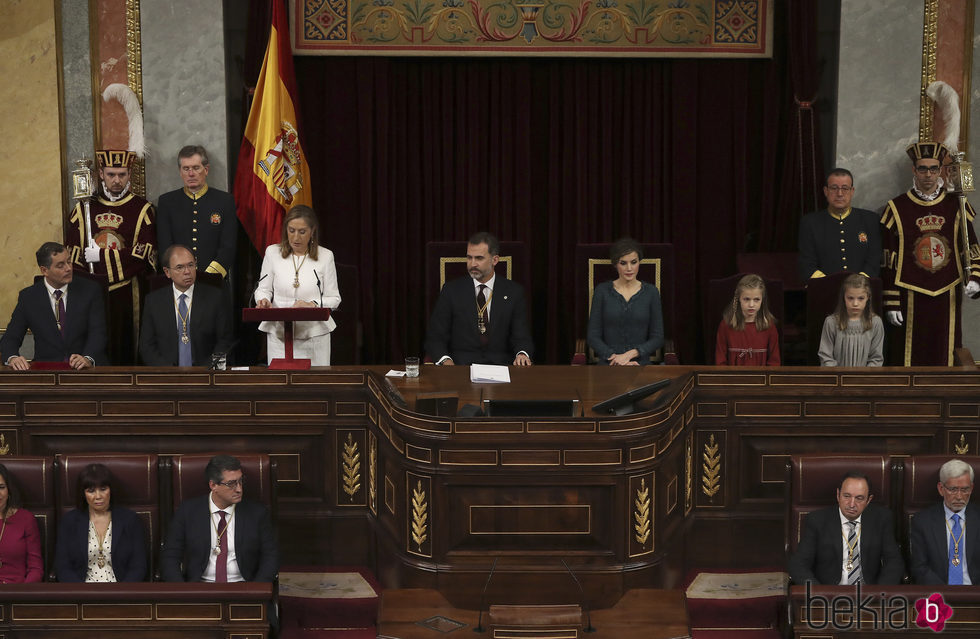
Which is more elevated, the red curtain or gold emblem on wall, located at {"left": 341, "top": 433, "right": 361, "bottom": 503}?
the red curtain

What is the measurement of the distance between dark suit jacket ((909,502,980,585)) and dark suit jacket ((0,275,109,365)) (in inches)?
158

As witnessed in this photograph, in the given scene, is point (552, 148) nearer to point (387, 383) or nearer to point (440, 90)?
point (440, 90)

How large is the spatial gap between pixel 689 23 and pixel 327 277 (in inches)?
121

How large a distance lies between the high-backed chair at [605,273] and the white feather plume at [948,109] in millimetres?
1970

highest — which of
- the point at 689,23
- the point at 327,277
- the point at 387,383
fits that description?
the point at 689,23

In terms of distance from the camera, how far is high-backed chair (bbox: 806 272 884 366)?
22.4 ft

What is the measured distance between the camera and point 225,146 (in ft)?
25.2

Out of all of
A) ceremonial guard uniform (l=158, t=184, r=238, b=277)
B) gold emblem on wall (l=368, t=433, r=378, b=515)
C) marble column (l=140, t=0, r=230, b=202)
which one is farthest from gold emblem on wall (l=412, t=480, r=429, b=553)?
marble column (l=140, t=0, r=230, b=202)

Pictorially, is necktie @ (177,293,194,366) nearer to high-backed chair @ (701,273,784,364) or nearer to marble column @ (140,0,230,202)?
marble column @ (140,0,230,202)

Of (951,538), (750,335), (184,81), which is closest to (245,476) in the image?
(750,335)

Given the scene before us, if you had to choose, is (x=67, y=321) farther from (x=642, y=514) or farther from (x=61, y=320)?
(x=642, y=514)

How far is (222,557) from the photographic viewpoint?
4969 mm

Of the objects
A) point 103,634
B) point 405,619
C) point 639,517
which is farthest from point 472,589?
point 103,634

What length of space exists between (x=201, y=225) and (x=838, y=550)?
4104 mm
